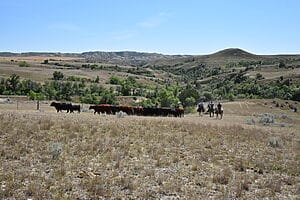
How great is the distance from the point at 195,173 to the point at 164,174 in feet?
3.52

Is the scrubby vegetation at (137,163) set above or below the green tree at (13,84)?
above

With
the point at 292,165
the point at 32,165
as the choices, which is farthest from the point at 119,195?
the point at 292,165

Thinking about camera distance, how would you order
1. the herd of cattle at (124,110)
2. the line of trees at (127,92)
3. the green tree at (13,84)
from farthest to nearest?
the green tree at (13,84) → the line of trees at (127,92) → the herd of cattle at (124,110)

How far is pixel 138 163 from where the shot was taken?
1360 centimetres

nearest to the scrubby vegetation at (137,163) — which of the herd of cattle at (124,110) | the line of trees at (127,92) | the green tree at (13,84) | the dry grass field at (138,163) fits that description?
the dry grass field at (138,163)

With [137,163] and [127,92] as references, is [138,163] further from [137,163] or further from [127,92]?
[127,92]

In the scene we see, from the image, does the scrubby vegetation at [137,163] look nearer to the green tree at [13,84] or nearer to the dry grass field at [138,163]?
the dry grass field at [138,163]

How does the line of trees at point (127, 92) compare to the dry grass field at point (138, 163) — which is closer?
the dry grass field at point (138, 163)

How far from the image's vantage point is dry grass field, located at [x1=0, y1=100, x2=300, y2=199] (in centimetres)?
1041

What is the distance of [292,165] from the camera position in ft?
48.4

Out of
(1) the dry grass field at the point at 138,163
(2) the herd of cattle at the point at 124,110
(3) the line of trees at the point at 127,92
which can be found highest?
(1) the dry grass field at the point at 138,163

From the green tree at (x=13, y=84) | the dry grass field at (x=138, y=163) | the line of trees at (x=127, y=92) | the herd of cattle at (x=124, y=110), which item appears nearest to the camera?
the dry grass field at (x=138, y=163)

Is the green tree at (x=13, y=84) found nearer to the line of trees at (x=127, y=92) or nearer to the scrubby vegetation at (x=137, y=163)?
the line of trees at (x=127, y=92)

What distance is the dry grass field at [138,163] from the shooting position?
410 inches
